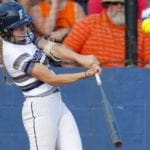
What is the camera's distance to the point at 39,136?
5.45 m

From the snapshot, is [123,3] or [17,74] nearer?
[17,74]

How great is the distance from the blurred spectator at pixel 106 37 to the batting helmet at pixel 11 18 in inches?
58.5

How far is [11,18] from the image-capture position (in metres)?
5.34

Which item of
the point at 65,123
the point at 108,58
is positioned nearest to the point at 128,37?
the point at 108,58

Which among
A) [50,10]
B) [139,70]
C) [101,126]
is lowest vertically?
[101,126]

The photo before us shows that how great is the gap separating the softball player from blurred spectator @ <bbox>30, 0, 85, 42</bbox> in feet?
4.53

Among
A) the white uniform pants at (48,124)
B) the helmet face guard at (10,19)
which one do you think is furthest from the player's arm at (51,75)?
the helmet face guard at (10,19)

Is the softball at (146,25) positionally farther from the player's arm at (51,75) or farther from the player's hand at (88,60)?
the player's arm at (51,75)

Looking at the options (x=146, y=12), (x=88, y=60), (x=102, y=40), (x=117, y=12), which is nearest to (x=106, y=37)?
(x=102, y=40)

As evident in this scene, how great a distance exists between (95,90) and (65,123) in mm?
1262

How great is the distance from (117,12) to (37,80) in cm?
166

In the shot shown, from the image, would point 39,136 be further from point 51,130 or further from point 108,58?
point 108,58

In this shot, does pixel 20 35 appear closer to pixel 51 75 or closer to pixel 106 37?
pixel 51 75

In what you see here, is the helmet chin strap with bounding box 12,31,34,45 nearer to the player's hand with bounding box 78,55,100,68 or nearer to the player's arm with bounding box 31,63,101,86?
the player's arm with bounding box 31,63,101,86
